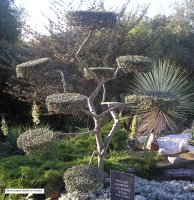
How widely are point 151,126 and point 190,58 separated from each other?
3732mm

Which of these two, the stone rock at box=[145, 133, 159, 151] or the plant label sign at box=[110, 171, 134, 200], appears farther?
the stone rock at box=[145, 133, 159, 151]

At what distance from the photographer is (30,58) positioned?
9.62 m

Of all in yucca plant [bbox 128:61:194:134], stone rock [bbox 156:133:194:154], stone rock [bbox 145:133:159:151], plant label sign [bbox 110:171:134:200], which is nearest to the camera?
plant label sign [bbox 110:171:134:200]

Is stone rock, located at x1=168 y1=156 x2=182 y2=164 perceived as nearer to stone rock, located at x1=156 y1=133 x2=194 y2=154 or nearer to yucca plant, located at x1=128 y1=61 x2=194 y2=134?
stone rock, located at x1=156 y1=133 x2=194 y2=154

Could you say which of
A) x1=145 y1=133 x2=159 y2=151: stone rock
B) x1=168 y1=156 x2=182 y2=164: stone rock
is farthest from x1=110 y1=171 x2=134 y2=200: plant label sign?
x1=145 y1=133 x2=159 y2=151: stone rock

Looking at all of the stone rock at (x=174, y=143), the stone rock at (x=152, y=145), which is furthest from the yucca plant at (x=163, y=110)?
the stone rock at (x=152, y=145)

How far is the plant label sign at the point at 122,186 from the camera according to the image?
394 centimetres

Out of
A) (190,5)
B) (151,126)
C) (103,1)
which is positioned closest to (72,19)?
(151,126)

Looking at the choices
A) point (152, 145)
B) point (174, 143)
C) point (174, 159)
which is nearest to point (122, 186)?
point (174, 159)

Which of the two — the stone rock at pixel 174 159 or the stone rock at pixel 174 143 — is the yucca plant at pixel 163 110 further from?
the stone rock at pixel 174 159

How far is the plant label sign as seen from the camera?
155 inches

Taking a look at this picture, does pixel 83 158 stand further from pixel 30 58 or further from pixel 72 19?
pixel 30 58

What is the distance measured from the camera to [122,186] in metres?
4.02

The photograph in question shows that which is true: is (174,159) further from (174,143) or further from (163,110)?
(163,110)
